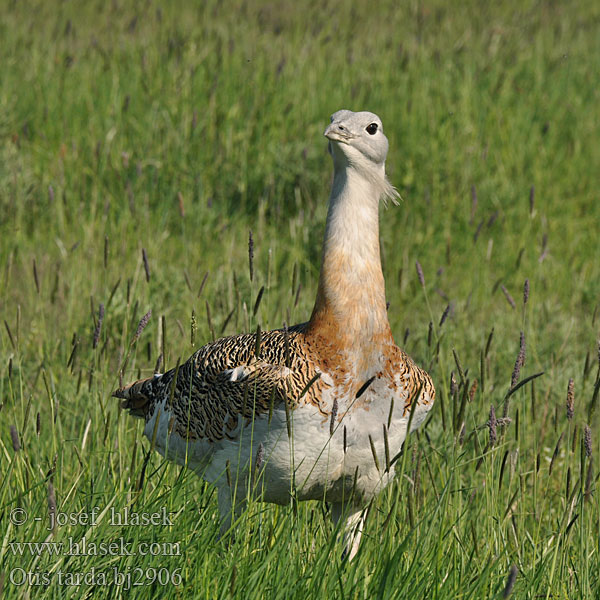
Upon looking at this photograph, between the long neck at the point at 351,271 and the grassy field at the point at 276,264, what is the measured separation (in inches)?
9.8

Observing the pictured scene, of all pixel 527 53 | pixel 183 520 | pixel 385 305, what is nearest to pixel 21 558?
pixel 183 520

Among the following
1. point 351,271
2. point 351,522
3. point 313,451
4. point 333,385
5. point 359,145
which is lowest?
point 351,522

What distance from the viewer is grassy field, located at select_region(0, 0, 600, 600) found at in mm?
2496

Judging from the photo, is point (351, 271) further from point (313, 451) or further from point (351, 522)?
point (351, 522)

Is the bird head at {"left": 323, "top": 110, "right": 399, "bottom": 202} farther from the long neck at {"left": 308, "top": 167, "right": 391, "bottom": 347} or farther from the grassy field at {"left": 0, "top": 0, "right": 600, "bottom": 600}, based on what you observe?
the grassy field at {"left": 0, "top": 0, "right": 600, "bottom": 600}

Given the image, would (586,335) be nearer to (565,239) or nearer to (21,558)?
(565,239)

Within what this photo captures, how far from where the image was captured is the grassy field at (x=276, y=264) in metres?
2.50

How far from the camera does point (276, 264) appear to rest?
5.36 meters

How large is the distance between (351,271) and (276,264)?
2.39 meters

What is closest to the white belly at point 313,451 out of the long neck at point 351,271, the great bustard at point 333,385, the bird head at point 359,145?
the great bustard at point 333,385

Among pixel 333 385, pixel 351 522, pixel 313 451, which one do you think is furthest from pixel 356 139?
pixel 351 522

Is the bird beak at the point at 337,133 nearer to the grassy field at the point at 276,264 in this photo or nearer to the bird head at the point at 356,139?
the bird head at the point at 356,139

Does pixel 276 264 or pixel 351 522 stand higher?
pixel 276 264

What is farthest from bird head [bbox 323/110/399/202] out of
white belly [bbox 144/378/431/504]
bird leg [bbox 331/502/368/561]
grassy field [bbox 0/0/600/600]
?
bird leg [bbox 331/502/368/561]
